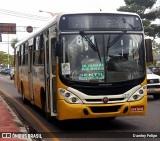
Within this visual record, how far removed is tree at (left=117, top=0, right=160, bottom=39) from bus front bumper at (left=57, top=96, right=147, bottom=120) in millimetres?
34657

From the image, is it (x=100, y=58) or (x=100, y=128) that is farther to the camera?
(x=100, y=128)

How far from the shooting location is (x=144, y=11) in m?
46.0

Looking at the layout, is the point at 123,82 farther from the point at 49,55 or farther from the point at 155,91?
the point at 155,91

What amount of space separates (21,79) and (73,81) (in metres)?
9.06

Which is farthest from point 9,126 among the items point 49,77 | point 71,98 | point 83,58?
point 83,58

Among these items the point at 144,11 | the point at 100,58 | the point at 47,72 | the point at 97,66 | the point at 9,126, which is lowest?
the point at 9,126

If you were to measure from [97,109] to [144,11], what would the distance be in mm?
37284

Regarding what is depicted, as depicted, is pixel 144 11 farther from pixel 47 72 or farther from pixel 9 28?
pixel 47 72

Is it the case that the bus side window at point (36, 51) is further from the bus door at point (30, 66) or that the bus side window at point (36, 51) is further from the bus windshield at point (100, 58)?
the bus windshield at point (100, 58)

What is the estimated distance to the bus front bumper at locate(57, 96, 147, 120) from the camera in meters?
10.0

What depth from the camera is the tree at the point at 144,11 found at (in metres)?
44.6

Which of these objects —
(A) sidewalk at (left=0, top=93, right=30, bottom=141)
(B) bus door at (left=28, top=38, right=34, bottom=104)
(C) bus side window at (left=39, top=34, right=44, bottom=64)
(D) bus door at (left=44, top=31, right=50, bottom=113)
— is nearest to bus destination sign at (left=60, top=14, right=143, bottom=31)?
(D) bus door at (left=44, top=31, right=50, bottom=113)

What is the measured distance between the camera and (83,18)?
10.5 metres

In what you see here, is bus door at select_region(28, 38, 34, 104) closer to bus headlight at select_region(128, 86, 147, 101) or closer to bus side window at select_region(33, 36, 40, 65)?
bus side window at select_region(33, 36, 40, 65)
